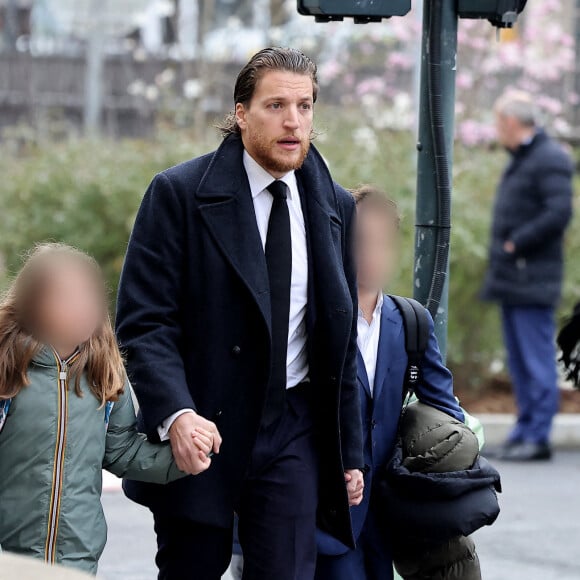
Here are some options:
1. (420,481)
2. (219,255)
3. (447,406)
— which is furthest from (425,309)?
(219,255)

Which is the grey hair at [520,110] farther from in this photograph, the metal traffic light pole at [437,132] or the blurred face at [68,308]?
the blurred face at [68,308]

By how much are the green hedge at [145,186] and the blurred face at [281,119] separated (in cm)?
543

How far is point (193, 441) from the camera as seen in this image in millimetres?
3586

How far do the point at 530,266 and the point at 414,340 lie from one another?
4.64m

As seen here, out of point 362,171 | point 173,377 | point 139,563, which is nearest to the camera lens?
point 173,377

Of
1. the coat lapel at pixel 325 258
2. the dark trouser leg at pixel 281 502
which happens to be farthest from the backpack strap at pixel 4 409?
the coat lapel at pixel 325 258

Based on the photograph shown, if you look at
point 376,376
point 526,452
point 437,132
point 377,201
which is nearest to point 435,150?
point 437,132

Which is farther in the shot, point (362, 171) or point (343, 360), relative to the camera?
point (362, 171)

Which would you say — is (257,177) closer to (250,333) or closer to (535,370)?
(250,333)

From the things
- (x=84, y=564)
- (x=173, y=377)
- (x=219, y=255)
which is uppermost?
(x=219, y=255)

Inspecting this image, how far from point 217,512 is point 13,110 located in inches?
737

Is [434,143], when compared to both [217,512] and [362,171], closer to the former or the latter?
[217,512]

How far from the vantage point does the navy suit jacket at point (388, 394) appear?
4.14 metres

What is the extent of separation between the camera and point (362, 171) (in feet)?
34.9
